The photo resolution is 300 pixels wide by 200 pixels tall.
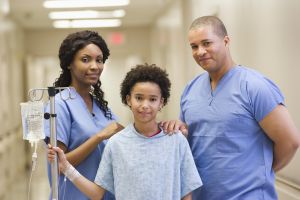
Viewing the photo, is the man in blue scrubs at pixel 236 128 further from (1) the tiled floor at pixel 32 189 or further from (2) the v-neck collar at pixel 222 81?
(1) the tiled floor at pixel 32 189

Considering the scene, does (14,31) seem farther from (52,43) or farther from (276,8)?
(276,8)

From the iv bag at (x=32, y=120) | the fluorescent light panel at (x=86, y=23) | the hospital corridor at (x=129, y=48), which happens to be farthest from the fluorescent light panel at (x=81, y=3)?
the iv bag at (x=32, y=120)

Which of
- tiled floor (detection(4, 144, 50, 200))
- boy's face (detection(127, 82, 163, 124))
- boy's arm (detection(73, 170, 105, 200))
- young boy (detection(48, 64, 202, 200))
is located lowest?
tiled floor (detection(4, 144, 50, 200))

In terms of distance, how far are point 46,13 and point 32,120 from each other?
18.9ft

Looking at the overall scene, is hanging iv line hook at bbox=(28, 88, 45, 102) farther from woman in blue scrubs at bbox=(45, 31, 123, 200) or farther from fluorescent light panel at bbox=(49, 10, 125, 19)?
fluorescent light panel at bbox=(49, 10, 125, 19)

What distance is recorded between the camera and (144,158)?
1.53m

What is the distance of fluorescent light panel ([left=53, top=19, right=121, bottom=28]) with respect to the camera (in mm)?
7691

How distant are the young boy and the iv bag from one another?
75mm

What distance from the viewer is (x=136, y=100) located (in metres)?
1.55

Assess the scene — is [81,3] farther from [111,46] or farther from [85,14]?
[111,46]

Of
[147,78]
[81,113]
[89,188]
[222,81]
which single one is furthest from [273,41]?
[89,188]

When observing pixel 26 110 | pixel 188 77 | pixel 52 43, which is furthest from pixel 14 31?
pixel 26 110

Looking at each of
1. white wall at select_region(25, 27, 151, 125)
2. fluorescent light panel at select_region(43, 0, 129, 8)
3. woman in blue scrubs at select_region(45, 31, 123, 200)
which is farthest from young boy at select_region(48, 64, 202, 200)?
white wall at select_region(25, 27, 151, 125)

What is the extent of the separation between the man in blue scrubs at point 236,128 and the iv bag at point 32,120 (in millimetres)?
611
